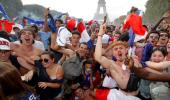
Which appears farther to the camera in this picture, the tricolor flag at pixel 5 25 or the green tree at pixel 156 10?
the green tree at pixel 156 10

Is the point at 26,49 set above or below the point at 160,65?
above

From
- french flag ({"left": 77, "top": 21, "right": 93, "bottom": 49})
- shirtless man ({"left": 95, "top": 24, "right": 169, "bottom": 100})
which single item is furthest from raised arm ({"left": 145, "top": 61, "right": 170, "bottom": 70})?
french flag ({"left": 77, "top": 21, "right": 93, "bottom": 49})

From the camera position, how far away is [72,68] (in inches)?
237

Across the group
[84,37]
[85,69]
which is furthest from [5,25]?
[85,69]

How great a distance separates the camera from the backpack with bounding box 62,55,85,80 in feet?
19.5

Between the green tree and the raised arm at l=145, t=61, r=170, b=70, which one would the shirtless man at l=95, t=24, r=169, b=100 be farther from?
the green tree

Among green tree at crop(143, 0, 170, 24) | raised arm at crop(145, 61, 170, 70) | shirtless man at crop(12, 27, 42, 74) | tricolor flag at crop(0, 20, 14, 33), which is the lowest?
raised arm at crop(145, 61, 170, 70)

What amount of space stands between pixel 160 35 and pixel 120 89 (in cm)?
238

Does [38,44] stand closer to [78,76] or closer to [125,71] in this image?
[78,76]

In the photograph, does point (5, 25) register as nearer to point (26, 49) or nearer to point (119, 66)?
point (26, 49)

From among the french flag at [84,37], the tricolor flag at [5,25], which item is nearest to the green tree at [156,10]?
the tricolor flag at [5,25]

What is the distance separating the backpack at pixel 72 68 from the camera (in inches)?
234

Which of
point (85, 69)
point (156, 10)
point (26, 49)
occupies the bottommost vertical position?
point (85, 69)

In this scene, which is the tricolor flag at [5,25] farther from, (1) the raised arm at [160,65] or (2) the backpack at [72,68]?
(1) the raised arm at [160,65]
